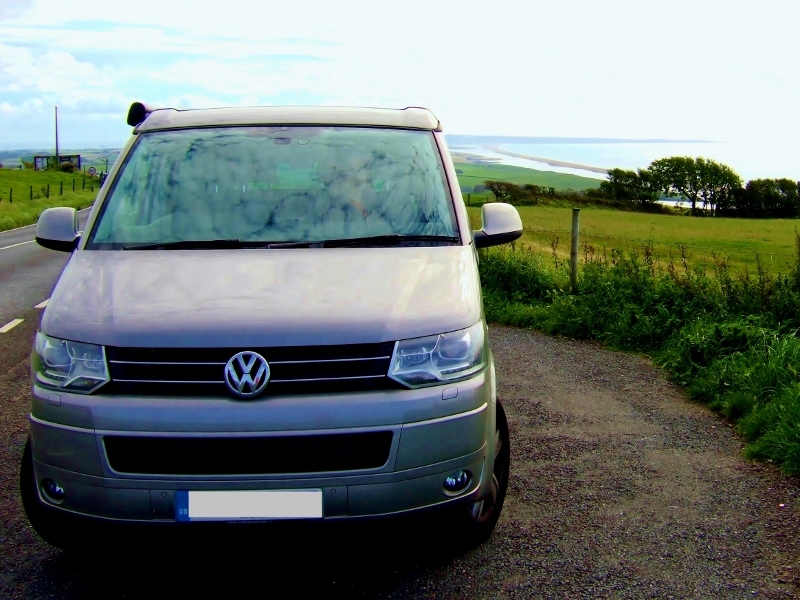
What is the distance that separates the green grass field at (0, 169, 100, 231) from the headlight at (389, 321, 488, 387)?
105ft

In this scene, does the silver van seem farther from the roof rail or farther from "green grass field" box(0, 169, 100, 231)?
"green grass field" box(0, 169, 100, 231)

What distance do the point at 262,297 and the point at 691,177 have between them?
98545 mm

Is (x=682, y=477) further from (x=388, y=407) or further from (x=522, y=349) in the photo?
(x=522, y=349)

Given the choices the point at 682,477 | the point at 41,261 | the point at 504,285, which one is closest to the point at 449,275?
the point at 682,477

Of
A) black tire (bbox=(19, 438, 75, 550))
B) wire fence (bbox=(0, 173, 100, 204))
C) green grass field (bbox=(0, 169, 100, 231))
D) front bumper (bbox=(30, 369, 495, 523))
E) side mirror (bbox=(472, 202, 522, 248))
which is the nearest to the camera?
front bumper (bbox=(30, 369, 495, 523))

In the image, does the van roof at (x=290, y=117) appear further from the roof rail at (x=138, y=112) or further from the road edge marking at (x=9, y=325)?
the road edge marking at (x=9, y=325)

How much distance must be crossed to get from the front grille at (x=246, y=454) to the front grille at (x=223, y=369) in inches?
7.0

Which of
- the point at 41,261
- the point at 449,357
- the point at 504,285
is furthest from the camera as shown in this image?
the point at 41,261

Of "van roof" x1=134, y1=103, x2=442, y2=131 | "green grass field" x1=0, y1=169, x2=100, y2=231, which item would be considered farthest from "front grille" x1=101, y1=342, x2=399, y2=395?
"green grass field" x1=0, y1=169, x2=100, y2=231

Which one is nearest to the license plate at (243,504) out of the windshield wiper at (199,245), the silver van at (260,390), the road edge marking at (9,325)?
the silver van at (260,390)

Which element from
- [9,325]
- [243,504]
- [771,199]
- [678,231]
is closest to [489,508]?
[243,504]

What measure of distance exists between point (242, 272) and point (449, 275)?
0.84 m

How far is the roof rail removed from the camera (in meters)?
5.18

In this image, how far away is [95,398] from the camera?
10.4 feet
